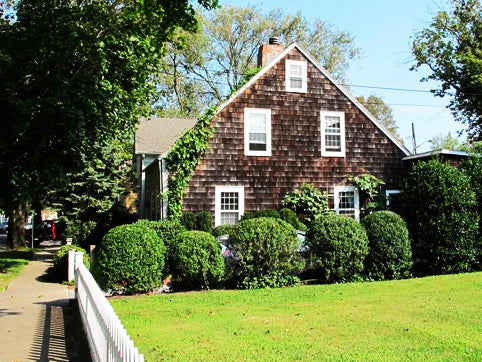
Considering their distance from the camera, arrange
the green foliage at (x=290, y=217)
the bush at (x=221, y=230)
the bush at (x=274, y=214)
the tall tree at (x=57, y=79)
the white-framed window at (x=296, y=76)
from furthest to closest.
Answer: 1. the white-framed window at (x=296, y=76)
2. the bush at (x=274, y=214)
3. the green foliage at (x=290, y=217)
4. the bush at (x=221, y=230)
5. the tall tree at (x=57, y=79)

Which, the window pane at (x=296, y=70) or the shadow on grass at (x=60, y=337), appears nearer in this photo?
the shadow on grass at (x=60, y=337)

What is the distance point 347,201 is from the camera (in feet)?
68.0

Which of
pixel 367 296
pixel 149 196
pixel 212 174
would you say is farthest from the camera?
pixel 149 196

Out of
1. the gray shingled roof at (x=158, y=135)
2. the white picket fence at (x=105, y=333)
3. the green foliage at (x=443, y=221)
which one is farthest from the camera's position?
the gray shingled roof at (x=158, y=135)

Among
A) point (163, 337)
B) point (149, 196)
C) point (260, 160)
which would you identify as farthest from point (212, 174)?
point (163, 337)

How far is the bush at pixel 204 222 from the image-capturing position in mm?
18188

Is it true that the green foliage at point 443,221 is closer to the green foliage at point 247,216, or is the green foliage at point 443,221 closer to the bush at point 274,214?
the bush at point 274,214

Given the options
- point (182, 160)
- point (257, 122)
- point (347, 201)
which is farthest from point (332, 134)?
point (182, 160)

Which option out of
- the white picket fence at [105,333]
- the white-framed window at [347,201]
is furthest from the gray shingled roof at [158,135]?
the white picket fence at [105,333]

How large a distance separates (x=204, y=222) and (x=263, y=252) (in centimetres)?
644

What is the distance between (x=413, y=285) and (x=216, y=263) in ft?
16.1

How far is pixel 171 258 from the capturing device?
11781 mm

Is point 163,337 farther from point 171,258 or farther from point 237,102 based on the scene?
point 237,102

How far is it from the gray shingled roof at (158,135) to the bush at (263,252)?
1478cm
